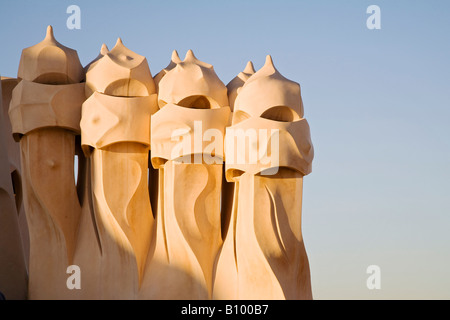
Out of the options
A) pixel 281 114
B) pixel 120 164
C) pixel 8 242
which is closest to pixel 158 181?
pixel 120 164

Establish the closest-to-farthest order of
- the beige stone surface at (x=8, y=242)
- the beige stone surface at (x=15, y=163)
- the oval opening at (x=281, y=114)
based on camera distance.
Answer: the oval opening at (x=281, y=114), the beige stone surface at (x=8, y=242), the beige stone surface at (x=15, y=163)

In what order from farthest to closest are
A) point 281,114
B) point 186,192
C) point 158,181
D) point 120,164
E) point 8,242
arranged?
point 158,181 → point 120,164 → point 8,242 → point 186,192 → point 281,114

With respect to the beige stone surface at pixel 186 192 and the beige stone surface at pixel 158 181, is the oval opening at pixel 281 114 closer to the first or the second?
the beige stone surface at pixel 158 181

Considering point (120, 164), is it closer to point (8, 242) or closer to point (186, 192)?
point (186, 192)

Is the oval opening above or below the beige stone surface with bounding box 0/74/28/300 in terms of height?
above

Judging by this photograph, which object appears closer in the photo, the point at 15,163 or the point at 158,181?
the point at 158,181

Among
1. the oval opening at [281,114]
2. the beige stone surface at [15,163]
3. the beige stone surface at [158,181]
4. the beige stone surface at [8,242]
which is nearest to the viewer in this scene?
the beige stone surface at [158,181]

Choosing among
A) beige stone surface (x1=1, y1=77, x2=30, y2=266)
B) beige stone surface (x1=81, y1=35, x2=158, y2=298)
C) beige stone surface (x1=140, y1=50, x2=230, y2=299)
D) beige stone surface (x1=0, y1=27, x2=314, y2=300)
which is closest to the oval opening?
beige stone surface (x1=0, y1=27, x2=314, y2=300)

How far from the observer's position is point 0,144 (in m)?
16.0

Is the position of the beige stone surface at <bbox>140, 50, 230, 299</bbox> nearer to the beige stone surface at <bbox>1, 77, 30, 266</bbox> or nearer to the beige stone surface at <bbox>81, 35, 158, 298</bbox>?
the beige stone surface at <bbox>81, 35, 158, 298</bbox>

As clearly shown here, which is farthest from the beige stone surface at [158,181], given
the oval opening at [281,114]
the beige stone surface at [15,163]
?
the beige stone surface at [15,163]

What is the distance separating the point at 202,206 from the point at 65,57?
3.92 meters

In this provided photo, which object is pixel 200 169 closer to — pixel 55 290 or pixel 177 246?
pixel 177 246

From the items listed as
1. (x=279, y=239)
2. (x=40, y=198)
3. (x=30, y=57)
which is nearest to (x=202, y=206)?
(x=279, y=239)
